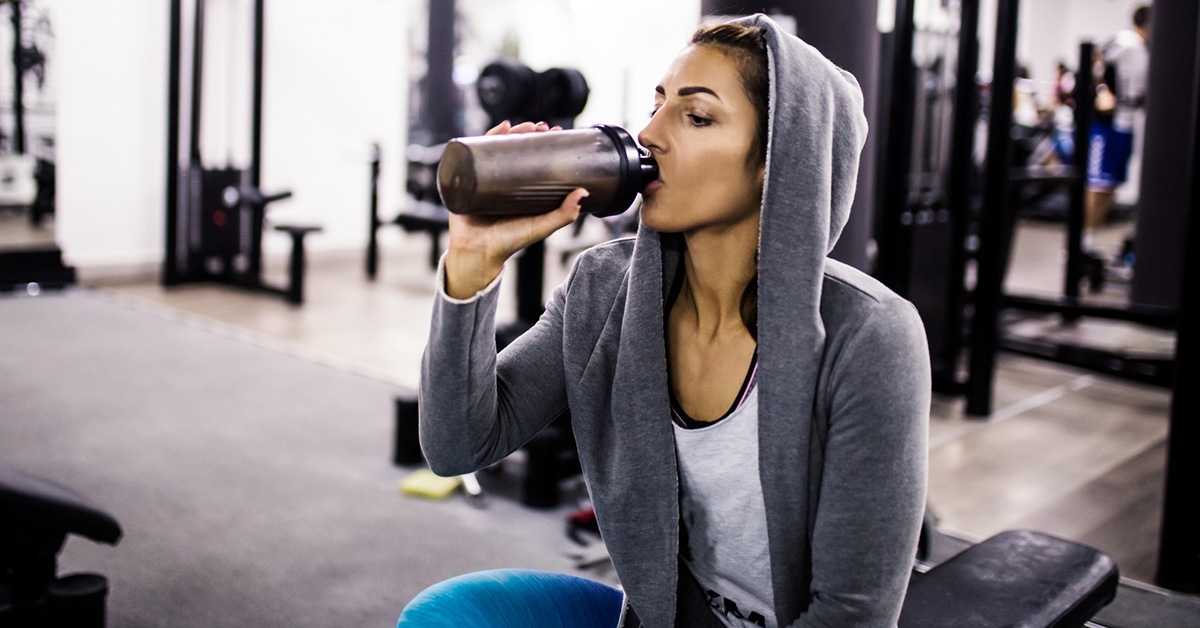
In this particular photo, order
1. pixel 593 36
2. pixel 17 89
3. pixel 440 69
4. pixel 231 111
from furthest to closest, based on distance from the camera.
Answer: pixel 593 36, pixel 440 69, pixel 231 111, pixel 17 89

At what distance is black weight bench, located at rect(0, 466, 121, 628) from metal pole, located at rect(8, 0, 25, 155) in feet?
15.0

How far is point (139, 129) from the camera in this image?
6602mm

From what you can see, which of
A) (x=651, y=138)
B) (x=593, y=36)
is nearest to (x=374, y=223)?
(x=593, y=36)

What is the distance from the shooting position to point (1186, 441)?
8.67 ft

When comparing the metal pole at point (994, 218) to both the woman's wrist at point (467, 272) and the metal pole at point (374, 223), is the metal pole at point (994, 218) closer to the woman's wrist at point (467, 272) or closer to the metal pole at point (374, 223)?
the woman's wrist at point (467, 272)

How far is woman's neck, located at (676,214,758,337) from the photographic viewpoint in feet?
4.18

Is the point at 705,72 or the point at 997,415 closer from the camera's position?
the point at 705,72

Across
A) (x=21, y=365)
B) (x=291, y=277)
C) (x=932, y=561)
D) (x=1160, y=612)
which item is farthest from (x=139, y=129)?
(x=1160, y=612)

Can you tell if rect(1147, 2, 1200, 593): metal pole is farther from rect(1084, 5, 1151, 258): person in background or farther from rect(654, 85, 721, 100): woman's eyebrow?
rect(1084, 5, 1151, 258): person in background

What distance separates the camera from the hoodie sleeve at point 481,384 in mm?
1205

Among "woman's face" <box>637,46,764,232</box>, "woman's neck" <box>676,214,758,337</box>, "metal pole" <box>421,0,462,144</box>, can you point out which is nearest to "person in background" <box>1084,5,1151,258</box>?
"metal pole" <box>421,0,462,144</box>

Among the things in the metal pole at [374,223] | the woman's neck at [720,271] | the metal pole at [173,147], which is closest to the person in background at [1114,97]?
the metal pole at [374,223]

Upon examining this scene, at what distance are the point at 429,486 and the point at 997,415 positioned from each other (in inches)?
91.8

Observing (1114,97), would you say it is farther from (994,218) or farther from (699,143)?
(699,143)
